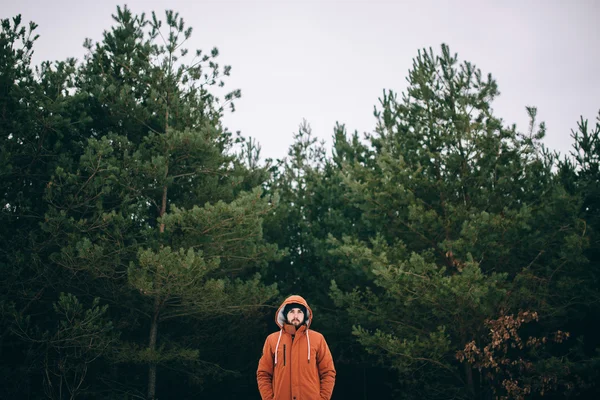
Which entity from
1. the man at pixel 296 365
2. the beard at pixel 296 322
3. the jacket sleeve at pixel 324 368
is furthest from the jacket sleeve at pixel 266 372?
the jacket sleeve at pixel 324 368

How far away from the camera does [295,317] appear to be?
11.8 ft

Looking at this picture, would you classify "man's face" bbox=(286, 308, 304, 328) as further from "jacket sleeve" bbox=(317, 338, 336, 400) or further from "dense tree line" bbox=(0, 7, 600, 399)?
"dense tree line" bbox=(0, 7, 600, 399)

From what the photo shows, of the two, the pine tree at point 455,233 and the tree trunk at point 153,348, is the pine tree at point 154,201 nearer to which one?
the tree trunk at point 153,348

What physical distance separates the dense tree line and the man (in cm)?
414

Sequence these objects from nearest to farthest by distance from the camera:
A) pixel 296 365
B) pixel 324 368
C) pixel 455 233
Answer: pixel 296 365
pixel 324 368
pixel 455 233

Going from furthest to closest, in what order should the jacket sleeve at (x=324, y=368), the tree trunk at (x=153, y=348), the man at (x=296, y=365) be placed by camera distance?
the tree trunk at (x=153, y=348) → the jacket sleeve at (x=324, y=368) → the man at (x=296, y=365)

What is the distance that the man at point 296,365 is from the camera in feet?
11.0

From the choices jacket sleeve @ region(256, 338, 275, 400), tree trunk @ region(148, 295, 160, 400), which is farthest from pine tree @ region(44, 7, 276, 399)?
jacket sleeve @ region(256, 338, 275, 400)

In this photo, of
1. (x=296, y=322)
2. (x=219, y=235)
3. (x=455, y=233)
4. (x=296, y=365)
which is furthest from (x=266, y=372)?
(x=455, y=233)

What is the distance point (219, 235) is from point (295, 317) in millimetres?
5326

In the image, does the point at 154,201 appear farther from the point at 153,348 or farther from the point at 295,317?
the point at 295,317

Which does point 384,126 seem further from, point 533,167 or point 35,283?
point 35,283

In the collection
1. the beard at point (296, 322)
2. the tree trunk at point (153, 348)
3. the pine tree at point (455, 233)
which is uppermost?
the pine tree at point (455, 233)

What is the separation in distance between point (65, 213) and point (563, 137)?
35.2ft
